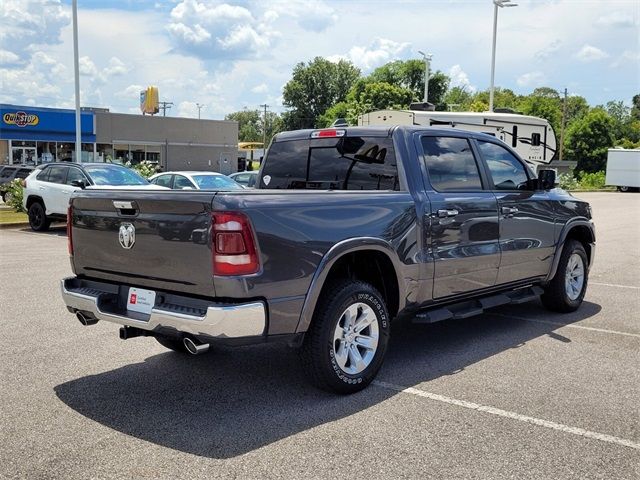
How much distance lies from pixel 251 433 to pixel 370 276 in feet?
5.54

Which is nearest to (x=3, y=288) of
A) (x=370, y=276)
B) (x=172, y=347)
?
(x=172, y=347)

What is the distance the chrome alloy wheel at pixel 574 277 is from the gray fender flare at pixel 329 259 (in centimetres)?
323

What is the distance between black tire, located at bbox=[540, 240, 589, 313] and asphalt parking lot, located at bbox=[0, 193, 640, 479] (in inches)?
17.3

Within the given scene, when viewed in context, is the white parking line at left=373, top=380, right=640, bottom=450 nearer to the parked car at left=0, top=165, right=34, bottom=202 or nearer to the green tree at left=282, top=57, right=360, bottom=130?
the parked car at left=0, top=165, right=34, bottom=202

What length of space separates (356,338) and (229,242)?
131cm

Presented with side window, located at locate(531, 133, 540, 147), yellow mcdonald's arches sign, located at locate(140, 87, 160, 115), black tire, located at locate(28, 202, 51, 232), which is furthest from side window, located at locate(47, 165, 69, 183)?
yellow mcdonald's arches sign, located at locate(140, 87, 160, 115)

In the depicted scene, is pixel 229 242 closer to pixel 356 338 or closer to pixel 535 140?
pixel 356 338

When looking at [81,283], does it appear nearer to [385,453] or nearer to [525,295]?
[385,453]

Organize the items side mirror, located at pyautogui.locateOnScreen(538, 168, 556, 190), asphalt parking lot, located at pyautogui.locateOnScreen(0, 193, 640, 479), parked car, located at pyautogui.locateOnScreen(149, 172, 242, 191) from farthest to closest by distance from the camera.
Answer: parked car, located at pyautogui.locateOnScreen(149, 172, 242, 191)
side mirror, located at pyautogui.locateOnScreen(538, 168, 556, 190)
asphalt parking lot, located at pyautogui.locateOnScreen(0, 193, 640, 479)

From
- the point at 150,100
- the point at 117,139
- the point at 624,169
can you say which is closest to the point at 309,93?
the point at 150,100

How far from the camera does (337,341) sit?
4.61 m

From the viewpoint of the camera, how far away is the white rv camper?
20828 mm

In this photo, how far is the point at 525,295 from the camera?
21.6ft

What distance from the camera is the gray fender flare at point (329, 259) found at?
14.2 feet
